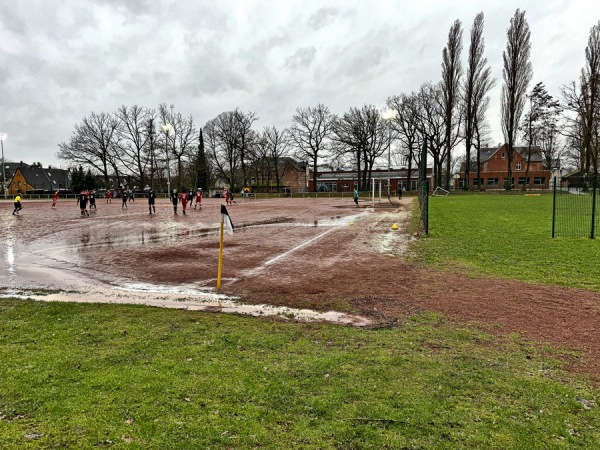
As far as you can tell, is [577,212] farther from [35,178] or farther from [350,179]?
[35,178]

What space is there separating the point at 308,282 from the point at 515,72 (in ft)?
195

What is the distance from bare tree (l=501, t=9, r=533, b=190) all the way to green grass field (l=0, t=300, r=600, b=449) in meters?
61.3

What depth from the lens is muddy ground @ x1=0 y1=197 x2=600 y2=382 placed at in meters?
6.39

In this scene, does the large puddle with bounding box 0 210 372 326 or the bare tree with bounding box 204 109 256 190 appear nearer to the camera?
the large puddle with bounding box 0 210 372 326

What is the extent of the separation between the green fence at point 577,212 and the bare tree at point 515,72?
3820 cm

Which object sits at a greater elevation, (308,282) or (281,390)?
(281,390)

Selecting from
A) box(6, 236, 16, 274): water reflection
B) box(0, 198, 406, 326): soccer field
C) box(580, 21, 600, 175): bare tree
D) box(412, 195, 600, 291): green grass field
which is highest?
box(580, 21, 600, 175): bare tree

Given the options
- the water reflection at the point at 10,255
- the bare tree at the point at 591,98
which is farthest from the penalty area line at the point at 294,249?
the bare tree at the point at 591,98

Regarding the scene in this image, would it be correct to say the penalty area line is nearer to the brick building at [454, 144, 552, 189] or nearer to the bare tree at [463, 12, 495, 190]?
the bare tree at [463, 12, 495, 190]

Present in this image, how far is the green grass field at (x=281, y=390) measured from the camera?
318 centimetres

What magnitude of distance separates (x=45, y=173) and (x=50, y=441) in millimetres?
127387

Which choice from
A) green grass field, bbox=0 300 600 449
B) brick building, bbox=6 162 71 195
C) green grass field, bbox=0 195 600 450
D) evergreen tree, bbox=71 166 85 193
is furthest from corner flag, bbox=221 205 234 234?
brick building, bbox=6 162 71 195

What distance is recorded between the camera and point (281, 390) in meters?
3.94

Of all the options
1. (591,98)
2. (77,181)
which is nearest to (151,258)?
(591,98)
